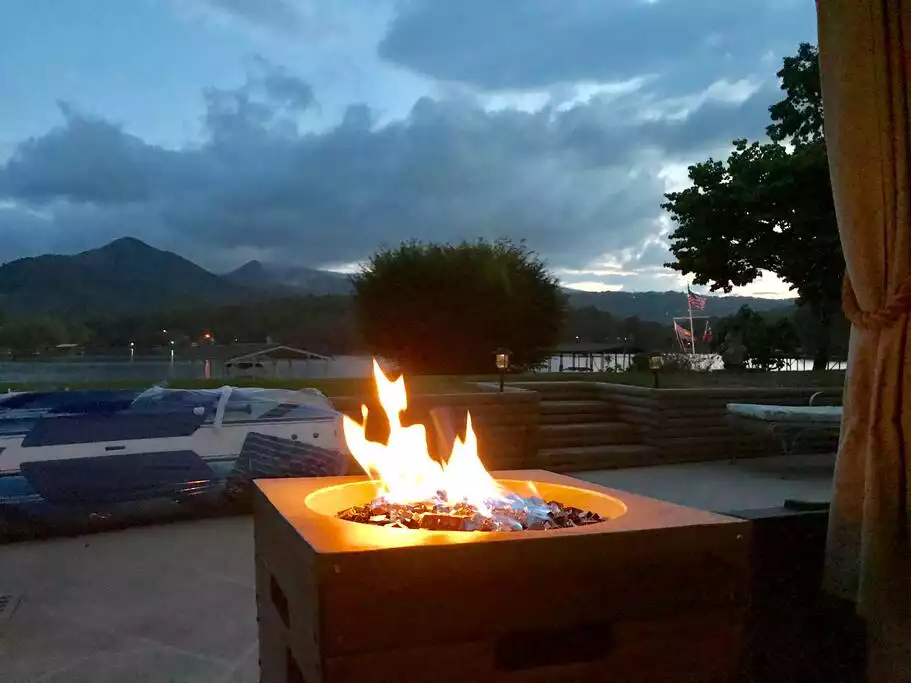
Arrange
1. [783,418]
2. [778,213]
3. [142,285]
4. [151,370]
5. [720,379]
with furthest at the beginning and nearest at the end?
[778,213], [720,379], [142,285], [783,418], [151,370]

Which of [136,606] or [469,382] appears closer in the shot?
[136,606]

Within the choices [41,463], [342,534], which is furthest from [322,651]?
[41,463]

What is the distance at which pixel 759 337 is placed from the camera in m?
16.6

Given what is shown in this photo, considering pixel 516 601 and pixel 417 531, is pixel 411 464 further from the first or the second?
pixel 516 601

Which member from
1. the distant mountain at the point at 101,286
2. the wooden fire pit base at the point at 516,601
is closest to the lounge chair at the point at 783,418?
the wooden fire pit base at the point at 516,601

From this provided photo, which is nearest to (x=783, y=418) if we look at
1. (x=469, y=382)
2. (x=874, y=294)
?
(x=469, y=382)

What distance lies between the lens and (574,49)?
7.24m

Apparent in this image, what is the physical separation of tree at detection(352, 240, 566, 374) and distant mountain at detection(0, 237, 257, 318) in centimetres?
281

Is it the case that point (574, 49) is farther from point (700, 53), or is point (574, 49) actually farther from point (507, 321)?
point (507, 321)

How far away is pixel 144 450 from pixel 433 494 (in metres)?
3.61

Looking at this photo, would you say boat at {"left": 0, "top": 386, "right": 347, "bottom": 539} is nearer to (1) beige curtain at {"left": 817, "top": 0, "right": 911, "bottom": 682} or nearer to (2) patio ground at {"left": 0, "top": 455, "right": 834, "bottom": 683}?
(2) patio ground at {"left": 0, "top": 455, "right": 834, "bottom": 683}

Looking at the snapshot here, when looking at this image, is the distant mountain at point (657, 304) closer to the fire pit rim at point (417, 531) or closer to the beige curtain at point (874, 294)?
the beige curtain at point (874, 294)

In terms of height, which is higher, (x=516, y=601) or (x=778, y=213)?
(x=778, y=213)

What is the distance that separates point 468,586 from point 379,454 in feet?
2.93
